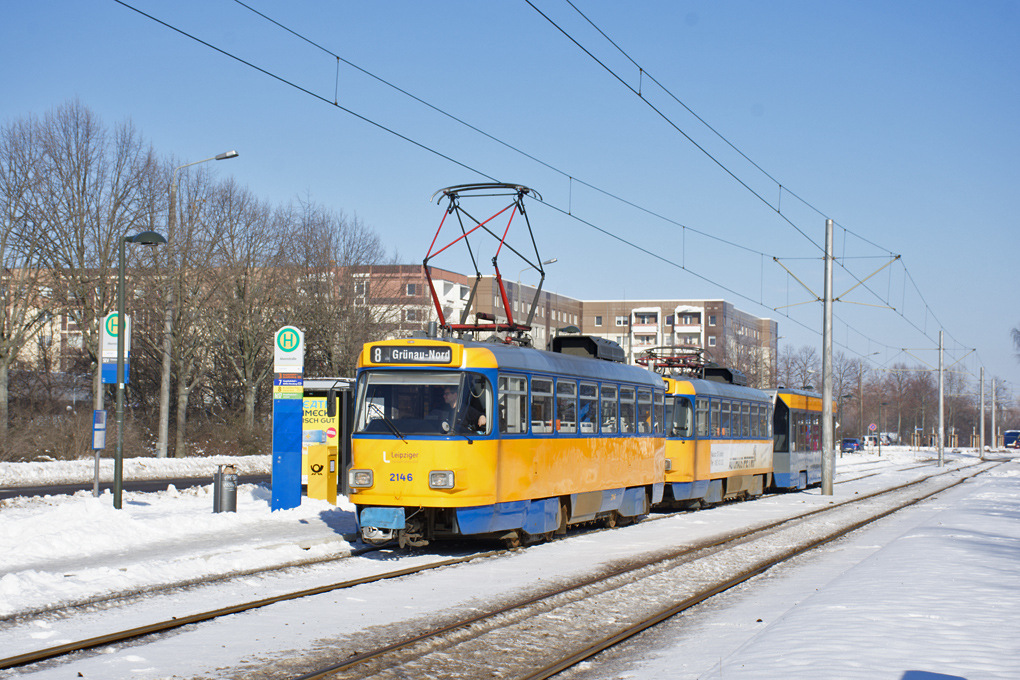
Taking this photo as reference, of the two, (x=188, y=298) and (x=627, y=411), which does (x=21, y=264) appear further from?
(x=627, y=411)

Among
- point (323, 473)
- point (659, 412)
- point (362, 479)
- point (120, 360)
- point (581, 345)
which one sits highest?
point (581, 345)

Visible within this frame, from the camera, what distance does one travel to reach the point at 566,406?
1620cm

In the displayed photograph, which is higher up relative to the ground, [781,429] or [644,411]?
[644,411]

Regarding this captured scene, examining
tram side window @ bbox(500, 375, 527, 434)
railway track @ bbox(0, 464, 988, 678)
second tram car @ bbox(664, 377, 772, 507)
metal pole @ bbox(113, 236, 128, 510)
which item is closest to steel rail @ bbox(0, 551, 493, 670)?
railway track @ bbox(0, 464, 988, 678)

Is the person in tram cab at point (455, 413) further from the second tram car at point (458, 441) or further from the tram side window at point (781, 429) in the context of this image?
the tram side window at point (781, 429)

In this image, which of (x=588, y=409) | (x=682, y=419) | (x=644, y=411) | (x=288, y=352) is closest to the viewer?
(x=588, y=409)

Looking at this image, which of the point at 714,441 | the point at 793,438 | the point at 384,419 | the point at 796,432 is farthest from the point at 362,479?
the point at 796,432

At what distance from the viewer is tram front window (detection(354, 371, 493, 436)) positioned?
13.6m

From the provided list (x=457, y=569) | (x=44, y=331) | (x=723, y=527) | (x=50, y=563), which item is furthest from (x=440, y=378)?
(x=44, y=331)

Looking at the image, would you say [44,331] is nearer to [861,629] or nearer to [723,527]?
[723,527]

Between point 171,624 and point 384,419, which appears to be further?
point 384,419

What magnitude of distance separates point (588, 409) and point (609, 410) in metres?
1.07

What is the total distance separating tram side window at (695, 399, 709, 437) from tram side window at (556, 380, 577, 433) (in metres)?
7.67

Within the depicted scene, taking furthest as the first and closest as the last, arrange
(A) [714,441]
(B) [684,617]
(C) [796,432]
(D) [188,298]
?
(D) [188,298]
(C) [796,432]
(A) [714,441]
(B) [684,617]
